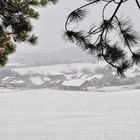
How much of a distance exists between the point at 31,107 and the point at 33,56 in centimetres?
4747

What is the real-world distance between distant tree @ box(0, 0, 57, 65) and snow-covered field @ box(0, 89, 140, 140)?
8.36 ft

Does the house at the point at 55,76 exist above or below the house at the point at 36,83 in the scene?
above

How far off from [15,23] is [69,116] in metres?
5.68

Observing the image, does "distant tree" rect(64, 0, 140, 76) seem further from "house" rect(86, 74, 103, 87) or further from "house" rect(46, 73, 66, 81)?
"house" rect(46, 73, 66, 81)

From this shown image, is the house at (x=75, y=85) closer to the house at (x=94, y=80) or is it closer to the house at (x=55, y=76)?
the house at (x=94, y=80)

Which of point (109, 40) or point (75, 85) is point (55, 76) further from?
point (109, 40)

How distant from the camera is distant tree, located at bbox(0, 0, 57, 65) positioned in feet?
10.0

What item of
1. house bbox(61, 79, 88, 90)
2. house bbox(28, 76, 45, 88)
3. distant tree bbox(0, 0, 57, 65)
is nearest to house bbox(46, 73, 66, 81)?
house bbox(28, 76, 45, 88)

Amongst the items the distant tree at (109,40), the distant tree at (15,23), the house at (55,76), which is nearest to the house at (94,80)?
the house at (55,76)

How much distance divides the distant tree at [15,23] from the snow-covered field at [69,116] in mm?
2548

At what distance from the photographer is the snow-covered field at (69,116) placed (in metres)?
6.74

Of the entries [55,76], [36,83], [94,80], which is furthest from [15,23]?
[55,76]

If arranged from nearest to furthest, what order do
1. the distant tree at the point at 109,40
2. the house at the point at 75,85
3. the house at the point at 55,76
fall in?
the distant tree at the point at 109,40 < the house at the point at 75,85 < the house at the point at 55,76

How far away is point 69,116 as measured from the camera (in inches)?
334
